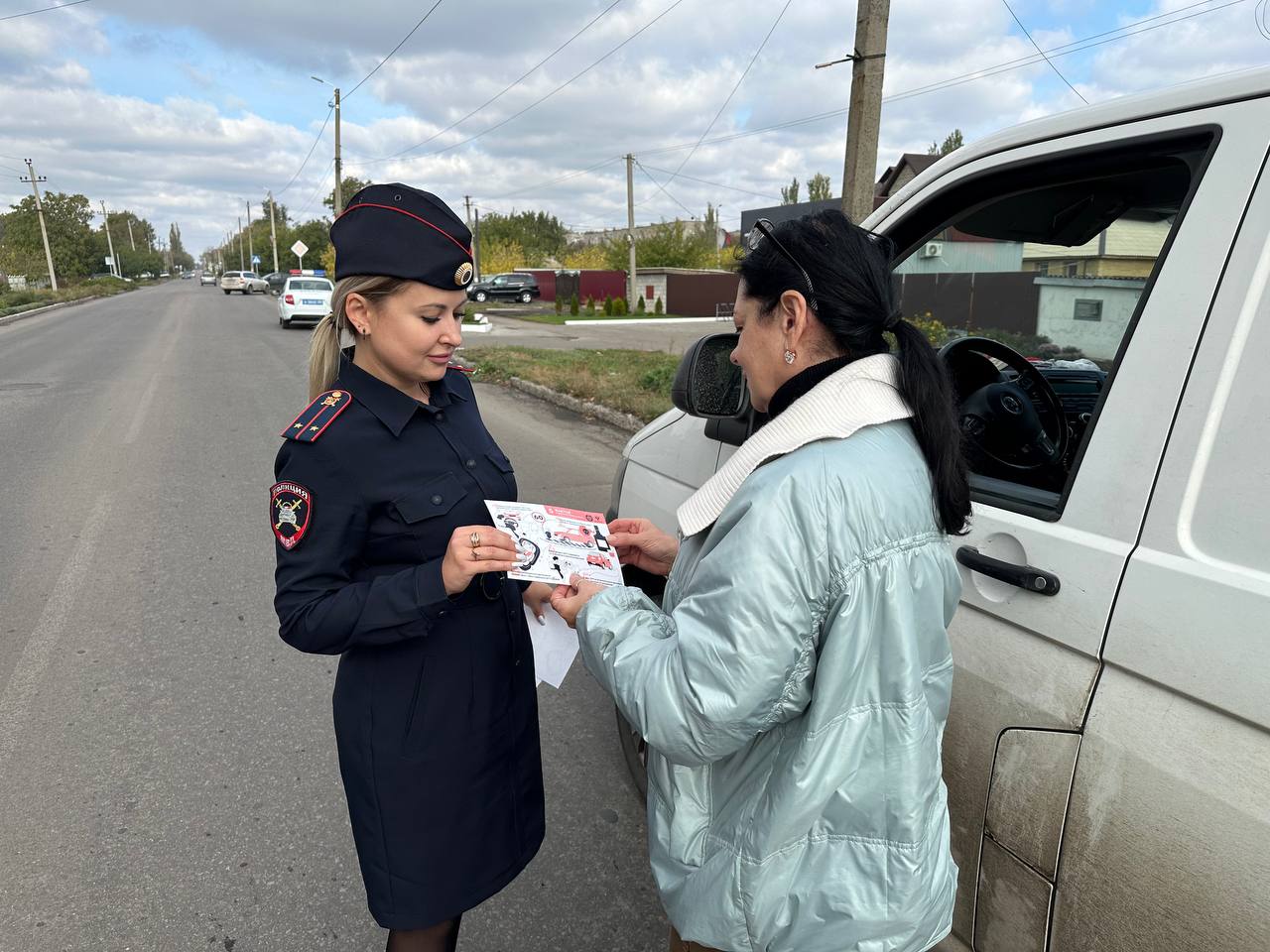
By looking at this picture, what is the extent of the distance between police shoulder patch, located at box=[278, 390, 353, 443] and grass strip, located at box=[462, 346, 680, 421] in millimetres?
6836

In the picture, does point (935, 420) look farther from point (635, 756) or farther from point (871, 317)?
point (635, 756)

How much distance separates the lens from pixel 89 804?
9.41ft

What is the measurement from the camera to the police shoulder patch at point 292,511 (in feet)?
4.92

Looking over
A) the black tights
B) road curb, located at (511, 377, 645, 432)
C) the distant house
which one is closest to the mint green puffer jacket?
the black tights

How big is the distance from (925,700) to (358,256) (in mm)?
1220

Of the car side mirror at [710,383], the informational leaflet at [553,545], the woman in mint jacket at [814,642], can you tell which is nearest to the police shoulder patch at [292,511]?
the informational leaflet at [553,545]

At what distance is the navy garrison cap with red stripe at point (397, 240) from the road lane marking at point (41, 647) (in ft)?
9.13

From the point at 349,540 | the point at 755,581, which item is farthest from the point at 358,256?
the point at 755,581

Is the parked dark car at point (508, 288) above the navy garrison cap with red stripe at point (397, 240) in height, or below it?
below

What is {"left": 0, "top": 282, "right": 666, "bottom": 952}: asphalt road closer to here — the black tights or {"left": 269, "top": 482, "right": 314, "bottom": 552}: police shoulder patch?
the black tights

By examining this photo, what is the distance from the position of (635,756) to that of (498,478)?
1505 mm

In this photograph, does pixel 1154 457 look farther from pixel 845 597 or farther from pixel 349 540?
pixel 349 540

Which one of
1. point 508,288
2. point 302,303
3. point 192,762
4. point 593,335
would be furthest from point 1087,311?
point 508,288

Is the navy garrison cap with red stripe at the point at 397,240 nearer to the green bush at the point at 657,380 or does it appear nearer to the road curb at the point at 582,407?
the road curb at the point at 582,407
